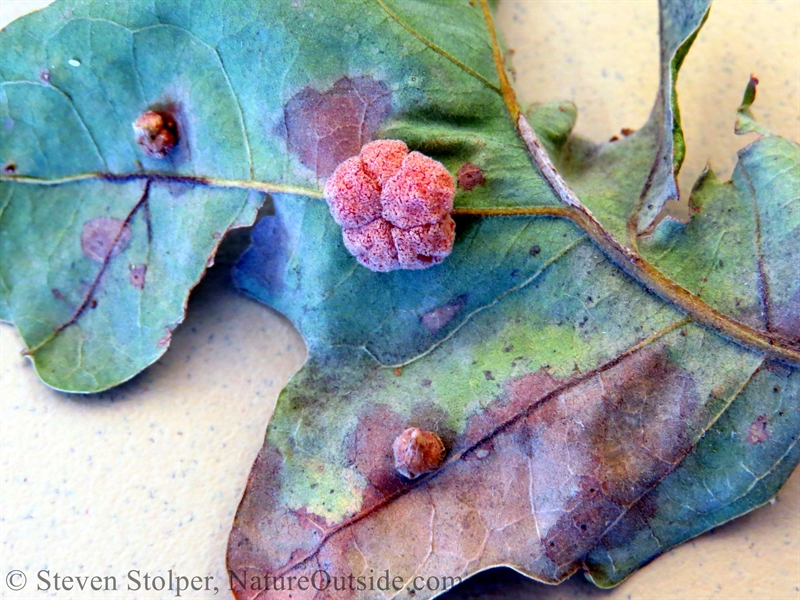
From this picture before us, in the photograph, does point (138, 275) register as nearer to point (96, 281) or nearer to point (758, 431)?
point (96, 281)

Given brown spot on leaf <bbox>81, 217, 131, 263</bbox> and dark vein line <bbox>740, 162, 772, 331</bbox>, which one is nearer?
dark vein line <bbox>740, 162, 772, 331</bbox>

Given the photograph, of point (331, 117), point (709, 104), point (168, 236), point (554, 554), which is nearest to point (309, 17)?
point (331, 117)

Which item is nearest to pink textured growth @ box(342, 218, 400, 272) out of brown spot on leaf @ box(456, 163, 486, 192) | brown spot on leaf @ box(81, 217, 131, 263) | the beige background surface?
brown spot on leaf @ box(456, 163, 486, 192)

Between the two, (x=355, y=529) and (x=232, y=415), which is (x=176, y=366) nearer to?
(x=232, y=415)

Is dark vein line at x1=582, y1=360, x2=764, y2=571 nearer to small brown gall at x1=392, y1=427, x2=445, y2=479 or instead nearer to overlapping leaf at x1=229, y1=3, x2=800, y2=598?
overlapping leaf at x1=229, y1=3, x2=800, y2=598

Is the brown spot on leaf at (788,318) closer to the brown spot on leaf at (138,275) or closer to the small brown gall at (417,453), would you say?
the small brown gall at (417,453)

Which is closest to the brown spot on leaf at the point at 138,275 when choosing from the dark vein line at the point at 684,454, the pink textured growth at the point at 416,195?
the pink textured growth at the point at 416,195
